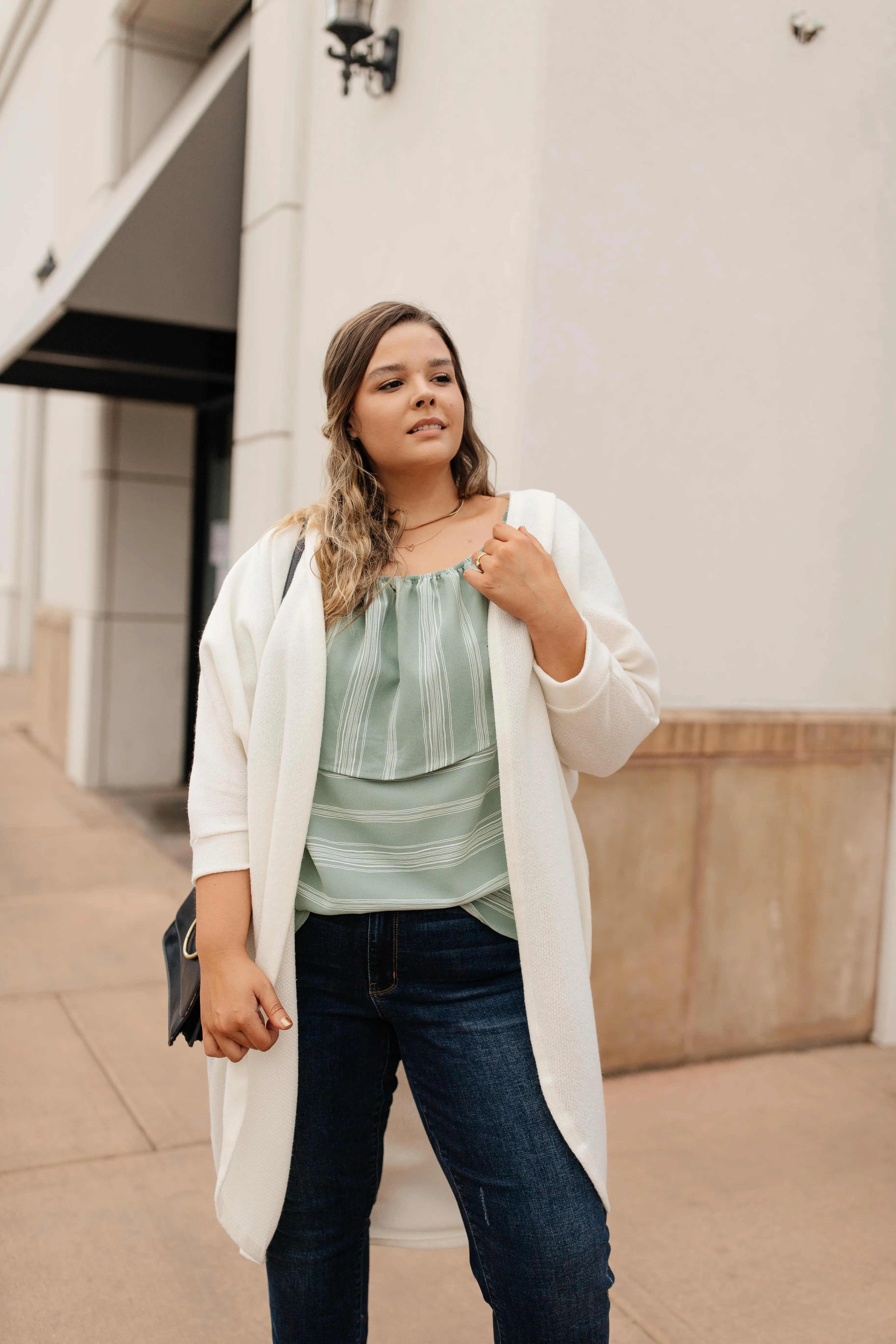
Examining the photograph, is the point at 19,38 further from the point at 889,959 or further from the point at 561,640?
the point at 561,640

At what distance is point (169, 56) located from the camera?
7.32 metres

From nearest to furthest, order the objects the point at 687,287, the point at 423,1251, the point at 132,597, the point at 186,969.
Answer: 1. the point at 186,969
2. the point at 423,1251
3. the point at 687,287
4. the point at 132,597

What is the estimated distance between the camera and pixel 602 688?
1751 mm

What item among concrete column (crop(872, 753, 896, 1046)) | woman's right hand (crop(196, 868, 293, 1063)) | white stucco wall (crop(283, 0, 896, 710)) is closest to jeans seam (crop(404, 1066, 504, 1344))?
woman's right hand (crop(196, 868, 293, 1063))

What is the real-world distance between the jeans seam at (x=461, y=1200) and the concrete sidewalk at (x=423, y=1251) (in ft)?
0.16

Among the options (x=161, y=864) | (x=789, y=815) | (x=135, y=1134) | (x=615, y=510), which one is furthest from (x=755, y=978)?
(x=161, y=864)

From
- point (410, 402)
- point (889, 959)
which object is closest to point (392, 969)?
point (410, 402)

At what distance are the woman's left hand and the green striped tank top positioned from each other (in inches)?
3.2

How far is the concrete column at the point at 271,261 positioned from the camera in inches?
191

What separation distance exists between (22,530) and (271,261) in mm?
11906

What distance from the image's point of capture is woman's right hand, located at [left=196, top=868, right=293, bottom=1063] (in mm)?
1720

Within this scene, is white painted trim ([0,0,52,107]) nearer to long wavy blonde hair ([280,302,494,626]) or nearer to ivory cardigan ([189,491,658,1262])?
long wavy blonde hair ([280,302,494,626])

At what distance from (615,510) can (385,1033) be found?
6.93ft

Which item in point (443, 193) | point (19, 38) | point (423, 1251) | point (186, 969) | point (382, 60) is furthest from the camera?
point (19, 38)
